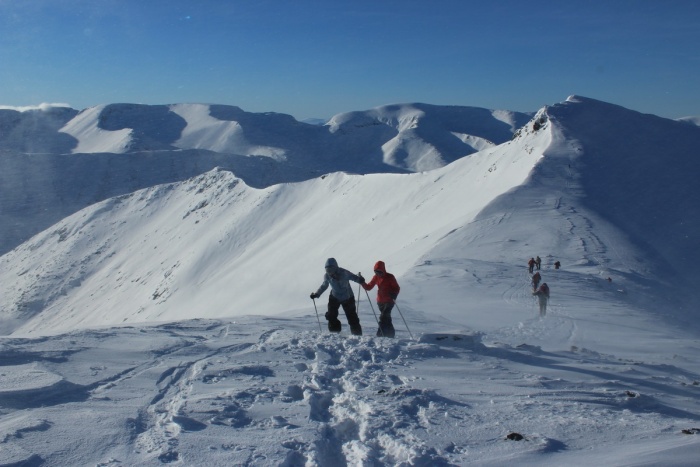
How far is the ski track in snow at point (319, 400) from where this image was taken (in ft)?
16.9

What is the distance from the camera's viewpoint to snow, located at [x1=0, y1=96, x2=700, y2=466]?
525cm

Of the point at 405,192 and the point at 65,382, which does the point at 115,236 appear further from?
the point at 65,382

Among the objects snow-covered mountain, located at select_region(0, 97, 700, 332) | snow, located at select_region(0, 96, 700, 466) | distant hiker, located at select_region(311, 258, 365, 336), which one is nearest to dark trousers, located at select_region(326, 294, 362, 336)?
distant hiker, located at select_region(311, 258, 365, 336)

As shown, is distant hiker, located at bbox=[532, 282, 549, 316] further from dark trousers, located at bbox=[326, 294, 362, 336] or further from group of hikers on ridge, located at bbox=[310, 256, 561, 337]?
dark trousers, located at bbox=[326, 294, 362, 336]

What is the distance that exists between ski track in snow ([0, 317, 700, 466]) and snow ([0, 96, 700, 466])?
0.10 ft

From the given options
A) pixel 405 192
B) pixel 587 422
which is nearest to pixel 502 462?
pixel 587 422

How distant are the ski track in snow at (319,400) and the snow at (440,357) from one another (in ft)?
0.10

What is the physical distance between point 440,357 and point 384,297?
2.31 meters

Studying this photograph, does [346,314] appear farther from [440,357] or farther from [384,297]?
[440,357]

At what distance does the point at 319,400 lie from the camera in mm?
6473

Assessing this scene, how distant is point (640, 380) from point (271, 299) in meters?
24.2

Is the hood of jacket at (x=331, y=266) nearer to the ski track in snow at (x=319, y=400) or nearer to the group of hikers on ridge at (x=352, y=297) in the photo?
the group of hikers on ridge at (x=352, y=297)

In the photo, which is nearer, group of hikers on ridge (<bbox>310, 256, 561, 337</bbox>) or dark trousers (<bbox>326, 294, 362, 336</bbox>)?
group of hikers on ridge (<bbox>310, 256, 561, 337</bbox>)

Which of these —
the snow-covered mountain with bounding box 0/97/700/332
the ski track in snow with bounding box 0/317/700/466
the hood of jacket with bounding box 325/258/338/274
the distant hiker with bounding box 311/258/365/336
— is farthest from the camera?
the snow-covered mountain with bounding box 0/97/700/332
